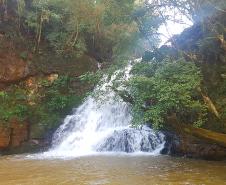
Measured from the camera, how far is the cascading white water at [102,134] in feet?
52.0

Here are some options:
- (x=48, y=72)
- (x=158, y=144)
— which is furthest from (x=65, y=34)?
(x=158, y=144)

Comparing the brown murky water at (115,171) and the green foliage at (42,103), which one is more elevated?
the green foliage at (42,103)

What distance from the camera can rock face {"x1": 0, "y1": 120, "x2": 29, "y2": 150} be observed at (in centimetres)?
1809

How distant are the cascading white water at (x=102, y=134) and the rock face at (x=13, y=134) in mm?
1618

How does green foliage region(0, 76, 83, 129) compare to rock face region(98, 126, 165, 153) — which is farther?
green foliage region(0, 76, 83, 129)

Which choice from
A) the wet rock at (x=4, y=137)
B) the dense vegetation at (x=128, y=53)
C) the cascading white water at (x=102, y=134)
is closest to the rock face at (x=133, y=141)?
the cascading white water at (x=102, y=134)

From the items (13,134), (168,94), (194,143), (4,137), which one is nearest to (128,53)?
(194,143)

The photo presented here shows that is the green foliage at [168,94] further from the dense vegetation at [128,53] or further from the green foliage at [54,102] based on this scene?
the green foliage at [54,102]

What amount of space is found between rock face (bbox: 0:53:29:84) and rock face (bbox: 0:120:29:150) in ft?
10.4

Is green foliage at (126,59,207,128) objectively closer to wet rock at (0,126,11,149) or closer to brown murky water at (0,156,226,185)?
brown murky water at (0,156,226,185)

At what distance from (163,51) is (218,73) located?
215 cm

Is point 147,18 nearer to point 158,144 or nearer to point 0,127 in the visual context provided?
point 158,144

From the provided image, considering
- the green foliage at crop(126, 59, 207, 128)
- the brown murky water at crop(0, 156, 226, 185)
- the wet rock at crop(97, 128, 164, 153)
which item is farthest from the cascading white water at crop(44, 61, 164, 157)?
the green foliage at crop(126, 59, 207, 128)

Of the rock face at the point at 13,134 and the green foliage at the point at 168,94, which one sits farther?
the rock face at the point at 13,134
